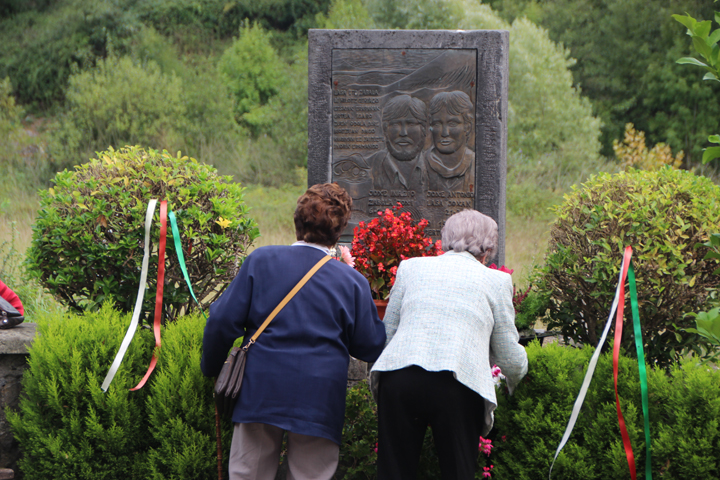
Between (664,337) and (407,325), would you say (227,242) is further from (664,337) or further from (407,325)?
(664,337)

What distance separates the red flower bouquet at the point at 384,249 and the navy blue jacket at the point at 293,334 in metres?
1.25

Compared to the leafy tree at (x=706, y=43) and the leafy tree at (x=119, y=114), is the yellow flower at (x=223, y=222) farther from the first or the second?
the leafy tree at (x=119, y=114)

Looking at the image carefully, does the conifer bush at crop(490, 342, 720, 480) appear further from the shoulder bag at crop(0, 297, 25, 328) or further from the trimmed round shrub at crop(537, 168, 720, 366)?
the shoulder bag at crop(0, 297, 25, 328)

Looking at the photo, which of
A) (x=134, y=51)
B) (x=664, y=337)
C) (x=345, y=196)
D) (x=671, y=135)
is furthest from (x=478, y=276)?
(x=134, y=51)

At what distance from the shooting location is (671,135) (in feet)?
65.8

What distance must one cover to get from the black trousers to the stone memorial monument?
2.46m

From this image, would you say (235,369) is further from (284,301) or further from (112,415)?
(112,415)

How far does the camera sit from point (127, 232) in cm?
367

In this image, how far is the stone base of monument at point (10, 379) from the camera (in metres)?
3.33

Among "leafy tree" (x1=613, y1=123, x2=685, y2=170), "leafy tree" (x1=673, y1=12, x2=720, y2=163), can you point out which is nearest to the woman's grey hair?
"leafy tree" (x1=673, y1=12, x2=720, y2=163)

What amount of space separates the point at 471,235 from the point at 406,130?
7.53 ft

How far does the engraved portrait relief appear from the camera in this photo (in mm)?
4770

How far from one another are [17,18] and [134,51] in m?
6.65

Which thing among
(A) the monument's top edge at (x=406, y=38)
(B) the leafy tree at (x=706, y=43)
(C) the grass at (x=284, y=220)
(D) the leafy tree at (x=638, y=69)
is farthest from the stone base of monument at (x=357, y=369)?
(D) the leafy tree at (x=638, y=69)
